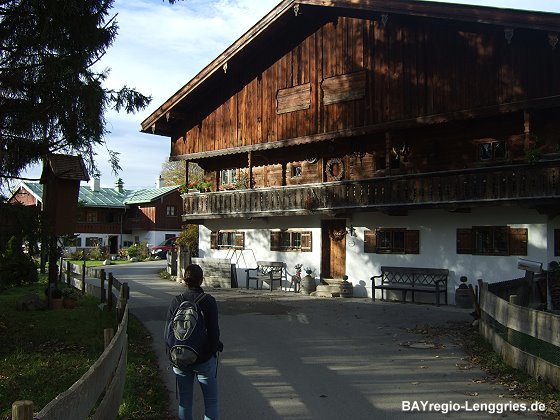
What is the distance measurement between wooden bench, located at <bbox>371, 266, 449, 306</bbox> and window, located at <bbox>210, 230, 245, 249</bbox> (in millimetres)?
7340

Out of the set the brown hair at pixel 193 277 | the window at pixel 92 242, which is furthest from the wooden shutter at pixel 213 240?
the window at pixel 92 242

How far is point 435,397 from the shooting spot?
6.90m

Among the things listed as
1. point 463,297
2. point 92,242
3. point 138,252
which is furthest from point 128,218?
point 463,297

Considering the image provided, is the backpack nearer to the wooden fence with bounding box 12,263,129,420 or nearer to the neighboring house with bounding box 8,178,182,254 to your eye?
the wooden fence with bounding box 12,263,129,420

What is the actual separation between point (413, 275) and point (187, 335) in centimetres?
1517

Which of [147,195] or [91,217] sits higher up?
[147,195]

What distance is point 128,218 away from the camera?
5941 centimetres

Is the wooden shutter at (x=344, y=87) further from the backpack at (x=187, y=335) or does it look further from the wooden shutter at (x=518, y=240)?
the backpack at (x=187, y=335)

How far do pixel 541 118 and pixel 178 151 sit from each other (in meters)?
16.3

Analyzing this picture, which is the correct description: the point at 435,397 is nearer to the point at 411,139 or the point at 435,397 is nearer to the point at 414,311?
the point at 414,311

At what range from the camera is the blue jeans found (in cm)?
509

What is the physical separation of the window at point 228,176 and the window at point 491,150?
1183 cm

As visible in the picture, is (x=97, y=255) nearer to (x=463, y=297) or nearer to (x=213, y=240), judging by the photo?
(x=213, y=240)

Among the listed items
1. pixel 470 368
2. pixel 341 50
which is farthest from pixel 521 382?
pixel 341 50
